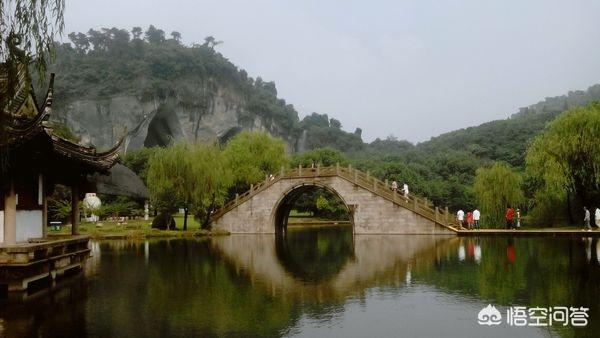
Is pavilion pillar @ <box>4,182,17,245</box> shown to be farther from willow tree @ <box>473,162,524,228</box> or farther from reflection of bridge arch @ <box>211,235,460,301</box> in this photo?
willow tree @ <box>473,162,524,228</box>

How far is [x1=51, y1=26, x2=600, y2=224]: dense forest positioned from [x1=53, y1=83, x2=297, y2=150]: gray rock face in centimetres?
66

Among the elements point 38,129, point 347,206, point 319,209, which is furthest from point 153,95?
point 38,129

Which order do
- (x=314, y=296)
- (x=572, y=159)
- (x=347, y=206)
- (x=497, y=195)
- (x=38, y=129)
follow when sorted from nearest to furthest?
(x=314, y=296) < (x=38, y=129) < (x=572, y=159) < (x=497, y=195) < (x=347, y=206)

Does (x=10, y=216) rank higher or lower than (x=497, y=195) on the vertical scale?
lower

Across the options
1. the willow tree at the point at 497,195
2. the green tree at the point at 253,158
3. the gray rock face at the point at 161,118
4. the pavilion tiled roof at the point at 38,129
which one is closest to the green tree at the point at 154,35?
the gray rock face at the point at 161,118

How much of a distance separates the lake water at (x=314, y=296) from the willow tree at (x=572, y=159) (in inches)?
388

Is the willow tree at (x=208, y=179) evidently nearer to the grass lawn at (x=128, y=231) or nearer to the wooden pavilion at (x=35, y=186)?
the grass lawn at (x=128, y=231)

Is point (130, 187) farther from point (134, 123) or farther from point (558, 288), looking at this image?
point (134, 123)

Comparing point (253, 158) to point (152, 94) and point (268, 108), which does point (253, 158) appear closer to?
point (152, 94)

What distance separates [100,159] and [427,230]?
19.4 metres

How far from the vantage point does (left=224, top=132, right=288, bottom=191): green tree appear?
42.8 metres

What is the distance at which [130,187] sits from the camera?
1764 cm

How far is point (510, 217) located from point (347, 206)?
8.98 metres

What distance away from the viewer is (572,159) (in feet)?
91.4
